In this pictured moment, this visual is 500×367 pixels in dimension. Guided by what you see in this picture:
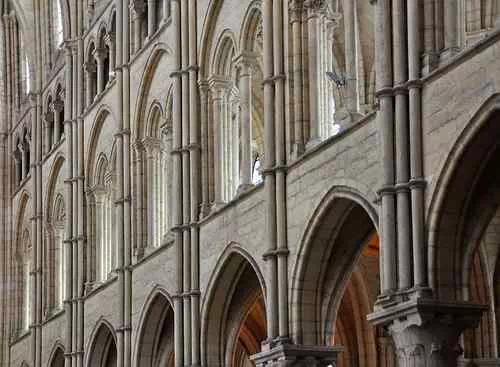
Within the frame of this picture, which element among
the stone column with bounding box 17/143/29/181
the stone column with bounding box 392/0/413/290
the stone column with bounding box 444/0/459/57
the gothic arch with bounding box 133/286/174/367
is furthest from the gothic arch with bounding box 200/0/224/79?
the stone column with bounding box 17/143/29/181

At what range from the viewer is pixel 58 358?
153ft

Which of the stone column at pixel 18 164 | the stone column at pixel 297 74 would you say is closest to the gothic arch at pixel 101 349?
the stone column at pixel 18 164

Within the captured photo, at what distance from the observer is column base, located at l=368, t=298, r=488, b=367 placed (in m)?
22.5

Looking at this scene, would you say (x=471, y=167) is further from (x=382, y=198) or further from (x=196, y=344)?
(x=196, y=344)

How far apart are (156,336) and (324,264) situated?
10.6 meters

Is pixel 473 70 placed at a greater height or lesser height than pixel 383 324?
greater

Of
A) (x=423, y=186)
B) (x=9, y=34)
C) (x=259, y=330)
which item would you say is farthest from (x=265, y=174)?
(x=9, y=34)

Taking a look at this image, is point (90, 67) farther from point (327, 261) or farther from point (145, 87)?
point (327, 261)

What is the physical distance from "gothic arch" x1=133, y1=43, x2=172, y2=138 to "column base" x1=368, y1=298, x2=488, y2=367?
15580 millimetres

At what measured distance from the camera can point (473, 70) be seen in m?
21.9

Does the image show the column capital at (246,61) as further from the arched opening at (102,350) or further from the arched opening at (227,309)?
the arched opening at (102,350)

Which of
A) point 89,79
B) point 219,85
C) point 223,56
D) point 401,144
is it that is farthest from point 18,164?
point 401,144

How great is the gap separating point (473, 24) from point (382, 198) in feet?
14.3

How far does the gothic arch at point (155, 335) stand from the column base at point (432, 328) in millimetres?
14220
